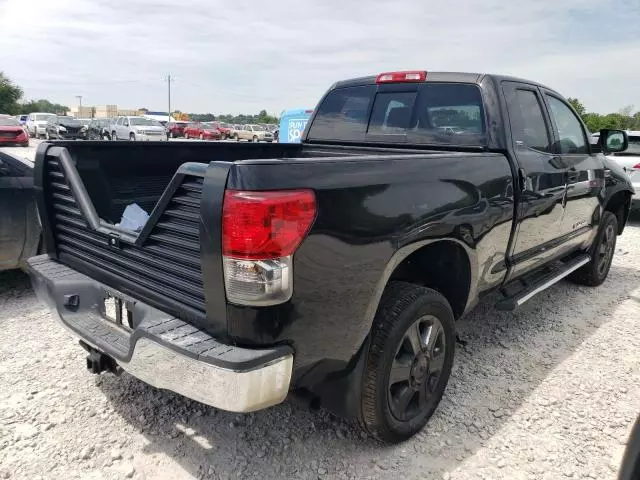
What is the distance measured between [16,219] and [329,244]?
3.55 meters

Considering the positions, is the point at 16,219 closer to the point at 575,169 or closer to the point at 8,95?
the point at 575,169

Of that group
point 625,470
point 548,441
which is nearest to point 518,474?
point 548,441

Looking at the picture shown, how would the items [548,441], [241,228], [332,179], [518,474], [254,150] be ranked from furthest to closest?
[254,150]
[548,441]
[518,474]
[332,179]
[241,228]

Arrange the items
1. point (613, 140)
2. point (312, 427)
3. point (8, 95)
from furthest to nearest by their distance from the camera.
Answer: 1. point (8, 95)
2. point (613, 140)
3. point (312, 427)

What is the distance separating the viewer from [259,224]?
6.21 feet

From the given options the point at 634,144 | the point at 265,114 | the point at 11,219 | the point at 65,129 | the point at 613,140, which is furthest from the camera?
the point at 265,114

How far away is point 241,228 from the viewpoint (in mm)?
1904

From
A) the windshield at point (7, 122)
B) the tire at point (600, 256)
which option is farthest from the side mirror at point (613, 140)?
the windshield at point (7, 122)

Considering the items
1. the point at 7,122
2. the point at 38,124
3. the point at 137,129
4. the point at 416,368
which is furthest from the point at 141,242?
the point at 38,124

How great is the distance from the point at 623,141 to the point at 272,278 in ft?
13.9

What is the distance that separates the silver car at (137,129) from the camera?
1185 inches

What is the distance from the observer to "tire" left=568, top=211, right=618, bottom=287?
5.27m

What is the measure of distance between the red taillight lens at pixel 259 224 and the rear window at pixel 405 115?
1.99 m

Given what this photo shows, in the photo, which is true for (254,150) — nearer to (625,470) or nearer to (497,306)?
(497,306)
